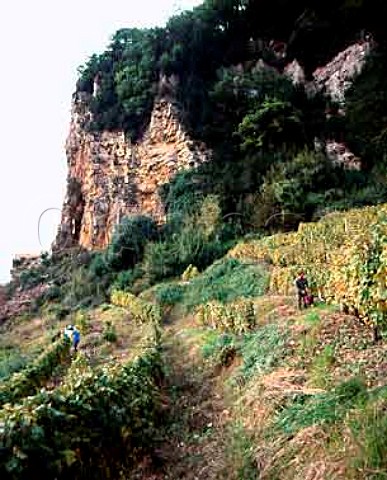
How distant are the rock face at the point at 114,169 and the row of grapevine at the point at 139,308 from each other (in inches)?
347

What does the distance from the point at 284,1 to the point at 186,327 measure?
24.5 meters

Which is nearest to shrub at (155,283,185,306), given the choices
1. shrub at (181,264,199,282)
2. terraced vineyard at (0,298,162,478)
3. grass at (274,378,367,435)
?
shrub at (181,264,199,282)

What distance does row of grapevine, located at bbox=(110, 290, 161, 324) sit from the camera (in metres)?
18.1

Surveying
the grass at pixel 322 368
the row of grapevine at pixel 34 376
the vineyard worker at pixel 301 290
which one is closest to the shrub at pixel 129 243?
the row of grapevine at pixel 34 376

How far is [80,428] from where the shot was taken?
5.09 meters

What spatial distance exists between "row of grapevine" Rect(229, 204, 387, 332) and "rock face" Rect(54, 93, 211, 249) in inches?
489

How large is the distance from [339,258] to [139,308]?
11048 millimetres

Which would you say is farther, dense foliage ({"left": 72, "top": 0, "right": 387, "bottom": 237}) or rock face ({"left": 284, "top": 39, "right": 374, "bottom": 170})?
rock face ({"left": 284, "top": 39, "right": 374, "bottom": 170})

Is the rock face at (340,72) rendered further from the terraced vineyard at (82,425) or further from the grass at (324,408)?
the grass at (324,408)

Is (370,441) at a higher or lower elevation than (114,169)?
lower

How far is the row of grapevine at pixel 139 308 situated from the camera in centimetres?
1809

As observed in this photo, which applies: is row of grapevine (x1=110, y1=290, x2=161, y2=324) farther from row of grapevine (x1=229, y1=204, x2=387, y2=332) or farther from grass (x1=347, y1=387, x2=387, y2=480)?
grass (x1=347, y1=387, x2=387, y2=480)

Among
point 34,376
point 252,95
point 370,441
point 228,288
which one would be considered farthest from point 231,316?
point 252,95

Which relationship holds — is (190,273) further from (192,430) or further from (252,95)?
(192,430)
